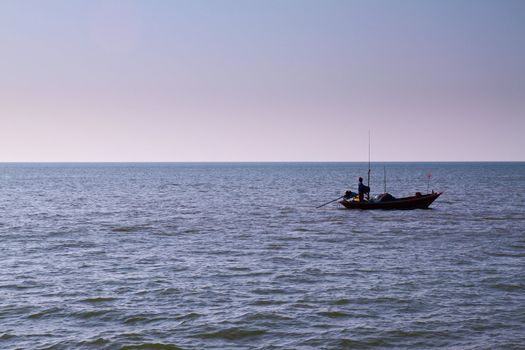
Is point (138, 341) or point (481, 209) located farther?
point (481, 209)

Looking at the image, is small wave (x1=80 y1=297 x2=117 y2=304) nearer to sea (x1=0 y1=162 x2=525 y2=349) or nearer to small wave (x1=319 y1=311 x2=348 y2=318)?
sea (x1=0 y1=162 x2=525 y2=349)

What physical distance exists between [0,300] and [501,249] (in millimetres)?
20212

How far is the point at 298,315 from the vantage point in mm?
15359

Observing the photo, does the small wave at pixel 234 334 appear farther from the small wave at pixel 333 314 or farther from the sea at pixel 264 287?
the small wave at pixel 333 314

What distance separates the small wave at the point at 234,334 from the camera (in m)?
13.9

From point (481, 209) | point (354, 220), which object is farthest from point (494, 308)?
point (481, 209)

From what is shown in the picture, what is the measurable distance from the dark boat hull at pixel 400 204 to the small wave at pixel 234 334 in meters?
31.5

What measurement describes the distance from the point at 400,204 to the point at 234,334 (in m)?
33.2

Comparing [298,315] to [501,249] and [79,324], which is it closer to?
[79,324]

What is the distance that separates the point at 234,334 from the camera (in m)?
14.0

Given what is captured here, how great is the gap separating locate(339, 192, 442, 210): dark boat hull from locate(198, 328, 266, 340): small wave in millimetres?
31523

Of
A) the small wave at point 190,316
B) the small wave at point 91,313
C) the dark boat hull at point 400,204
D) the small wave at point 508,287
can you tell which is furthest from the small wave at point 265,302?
the dark boat hull at point 400,204

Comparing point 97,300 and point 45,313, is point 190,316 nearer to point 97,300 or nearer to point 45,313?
point 97,300

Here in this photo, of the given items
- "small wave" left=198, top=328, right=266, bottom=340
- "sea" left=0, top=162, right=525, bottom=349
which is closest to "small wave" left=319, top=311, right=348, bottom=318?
"sea" left=0, top=162, right=525, bottom=349
